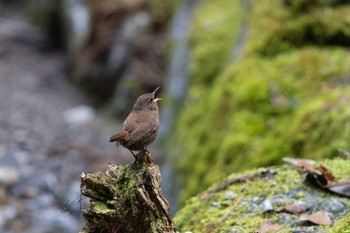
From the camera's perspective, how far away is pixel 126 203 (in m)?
3.03

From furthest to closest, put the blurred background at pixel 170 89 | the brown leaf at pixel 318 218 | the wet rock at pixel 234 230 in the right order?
the blurred background at pixel 170 89 < the wet rock at pixel 234 230 < the brown leaf at pixel 318 218

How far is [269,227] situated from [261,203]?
1.20 ft

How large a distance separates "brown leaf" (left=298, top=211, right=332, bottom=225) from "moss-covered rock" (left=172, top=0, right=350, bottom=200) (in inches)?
57.9

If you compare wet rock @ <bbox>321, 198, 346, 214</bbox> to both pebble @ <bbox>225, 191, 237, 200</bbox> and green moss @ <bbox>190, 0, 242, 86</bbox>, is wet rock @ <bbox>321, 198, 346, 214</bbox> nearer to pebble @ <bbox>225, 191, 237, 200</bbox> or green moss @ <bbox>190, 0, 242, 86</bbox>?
pebble @ <bbox>225, 191, 237, 200</bbox>

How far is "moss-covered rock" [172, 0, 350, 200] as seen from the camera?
5355 mm

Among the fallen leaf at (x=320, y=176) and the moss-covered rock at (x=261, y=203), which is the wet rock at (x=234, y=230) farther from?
the fallen leaf at (x=320, y=176)

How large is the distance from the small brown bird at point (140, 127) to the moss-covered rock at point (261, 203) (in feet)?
2.53

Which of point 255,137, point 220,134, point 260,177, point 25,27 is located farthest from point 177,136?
point 25,27

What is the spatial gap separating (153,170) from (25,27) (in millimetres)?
14088

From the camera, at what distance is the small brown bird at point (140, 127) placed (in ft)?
10.4

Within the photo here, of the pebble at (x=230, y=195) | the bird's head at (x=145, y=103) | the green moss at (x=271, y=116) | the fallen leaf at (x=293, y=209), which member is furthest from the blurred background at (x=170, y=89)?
the fallen leaf at (x=293, y=209)

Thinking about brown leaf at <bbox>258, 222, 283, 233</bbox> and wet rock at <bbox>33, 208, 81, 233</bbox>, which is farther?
wet rock at <bbox>33, 208, 81, 233</bbox>

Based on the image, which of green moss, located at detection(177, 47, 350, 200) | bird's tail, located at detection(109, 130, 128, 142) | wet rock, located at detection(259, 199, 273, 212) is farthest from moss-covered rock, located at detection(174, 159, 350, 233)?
green moss, located at detection(177, 47, 350, 200)

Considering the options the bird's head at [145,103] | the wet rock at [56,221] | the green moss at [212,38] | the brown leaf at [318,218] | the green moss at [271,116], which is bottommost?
the brown leaf at [318,218]
